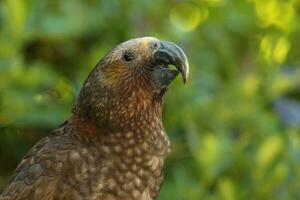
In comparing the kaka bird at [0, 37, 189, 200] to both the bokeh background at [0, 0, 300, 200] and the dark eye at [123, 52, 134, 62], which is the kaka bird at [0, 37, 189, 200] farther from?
the bokeh background at [0, 0, 300, 200]

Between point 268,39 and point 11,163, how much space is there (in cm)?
120

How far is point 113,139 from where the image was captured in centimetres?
399

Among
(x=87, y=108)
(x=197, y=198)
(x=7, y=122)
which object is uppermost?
(x=87, y=108)

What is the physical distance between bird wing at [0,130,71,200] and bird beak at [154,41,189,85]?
36 cm

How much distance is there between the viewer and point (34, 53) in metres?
5.47

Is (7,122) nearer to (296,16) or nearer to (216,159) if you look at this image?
(216,159)

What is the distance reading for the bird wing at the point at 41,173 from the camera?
3.99 m

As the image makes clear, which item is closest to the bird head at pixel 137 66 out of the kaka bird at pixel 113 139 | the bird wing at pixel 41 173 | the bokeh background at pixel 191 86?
the kaka bird at pixel 113 139

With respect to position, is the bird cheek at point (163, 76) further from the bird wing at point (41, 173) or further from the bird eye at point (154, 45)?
the bird wing at point (41, 173)

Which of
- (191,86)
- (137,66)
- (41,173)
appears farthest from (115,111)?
(191,86)

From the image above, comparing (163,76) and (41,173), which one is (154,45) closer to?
(163,76)

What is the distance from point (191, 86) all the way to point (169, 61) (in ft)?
4.78

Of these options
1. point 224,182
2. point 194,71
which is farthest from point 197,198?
point 194,71

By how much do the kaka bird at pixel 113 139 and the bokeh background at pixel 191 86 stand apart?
1.12 metres
